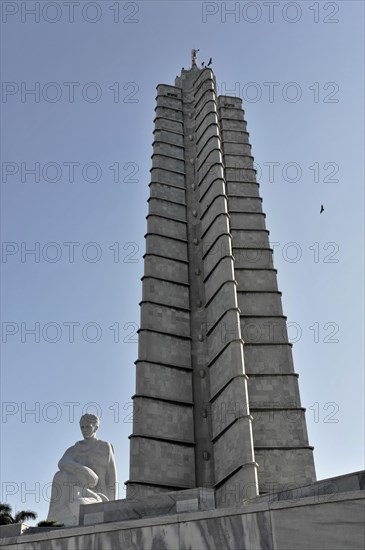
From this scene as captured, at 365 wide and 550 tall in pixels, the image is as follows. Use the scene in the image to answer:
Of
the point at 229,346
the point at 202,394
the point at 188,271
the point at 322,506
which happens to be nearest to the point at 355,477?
the point at 322,506

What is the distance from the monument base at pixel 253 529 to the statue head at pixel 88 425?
6.29m

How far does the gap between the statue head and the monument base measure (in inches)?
248

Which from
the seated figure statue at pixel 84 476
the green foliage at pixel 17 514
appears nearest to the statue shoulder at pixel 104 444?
the seated figure statue at pixel 84 476

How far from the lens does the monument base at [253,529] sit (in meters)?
7.11

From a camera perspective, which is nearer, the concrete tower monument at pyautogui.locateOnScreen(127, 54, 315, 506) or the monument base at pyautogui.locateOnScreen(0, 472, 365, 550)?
the monument base at pyautogui.locateOnScreen(0, 472, 365, 550)

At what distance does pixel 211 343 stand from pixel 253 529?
16.2 meters

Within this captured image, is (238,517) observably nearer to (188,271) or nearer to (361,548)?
(361,548)

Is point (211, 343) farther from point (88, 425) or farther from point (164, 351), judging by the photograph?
point (88, 425)

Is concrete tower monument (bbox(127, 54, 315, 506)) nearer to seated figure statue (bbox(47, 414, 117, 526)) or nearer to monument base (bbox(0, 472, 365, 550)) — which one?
seated figure statue (bbox(47, 414, 117, 526))

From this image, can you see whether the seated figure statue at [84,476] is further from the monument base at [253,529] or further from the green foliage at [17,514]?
the green foliage at [17,514]

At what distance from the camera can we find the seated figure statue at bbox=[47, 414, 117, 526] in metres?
13.4

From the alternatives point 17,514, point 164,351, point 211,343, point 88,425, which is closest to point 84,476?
point 88,425

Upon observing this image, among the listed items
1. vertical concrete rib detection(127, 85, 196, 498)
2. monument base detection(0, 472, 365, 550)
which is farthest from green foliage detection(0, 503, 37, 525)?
monument base detection(0, 472, 365, 550)

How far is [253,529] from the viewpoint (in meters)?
7.42
